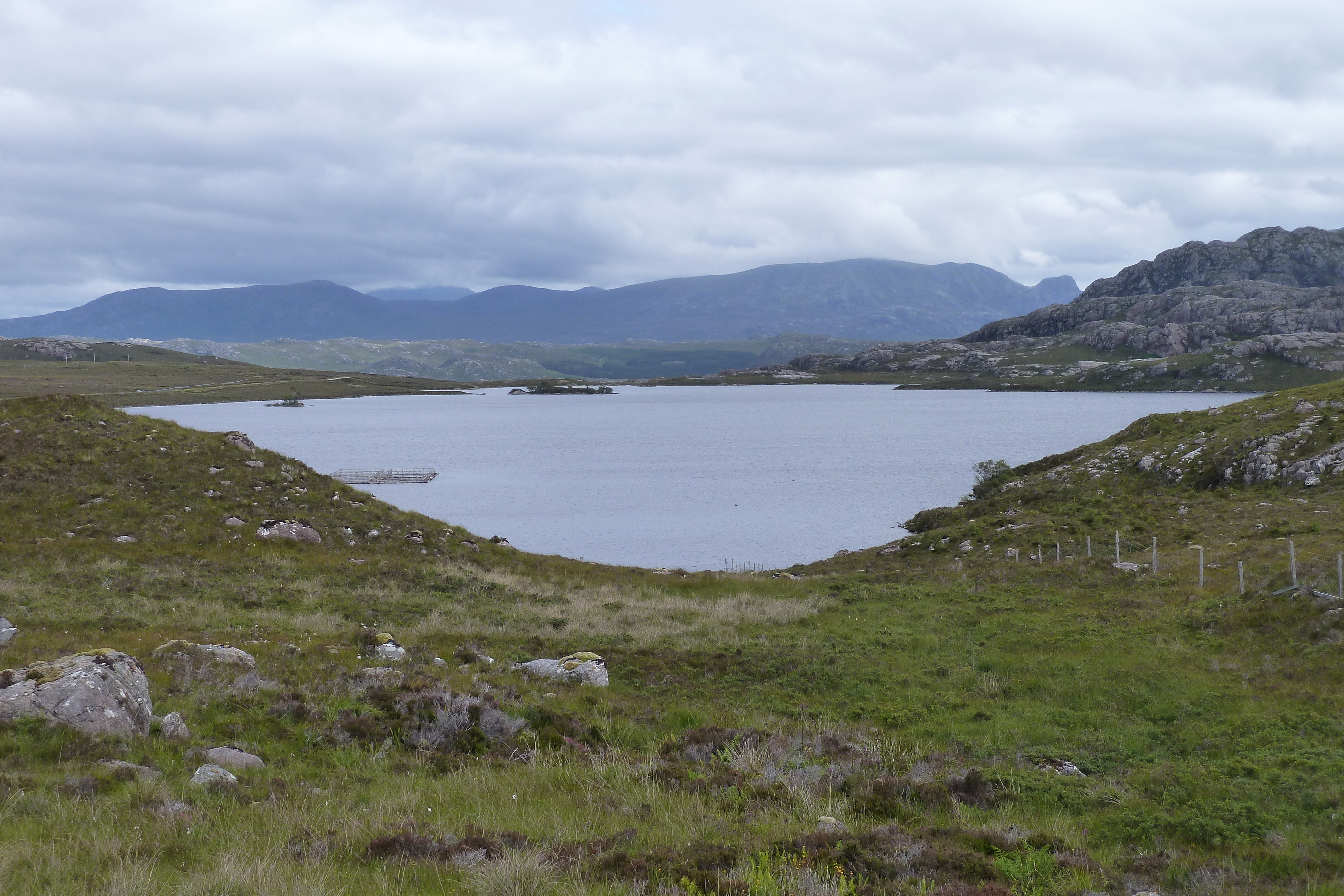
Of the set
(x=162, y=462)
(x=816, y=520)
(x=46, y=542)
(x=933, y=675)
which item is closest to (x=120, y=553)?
(x=46, y=542)

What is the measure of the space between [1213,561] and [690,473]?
81.5 meters

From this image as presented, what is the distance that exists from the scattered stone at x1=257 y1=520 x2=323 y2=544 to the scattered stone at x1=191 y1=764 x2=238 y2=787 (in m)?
27.7

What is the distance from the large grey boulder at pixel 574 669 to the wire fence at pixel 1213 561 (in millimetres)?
18633

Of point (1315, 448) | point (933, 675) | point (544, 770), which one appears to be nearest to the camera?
point (544, 770)

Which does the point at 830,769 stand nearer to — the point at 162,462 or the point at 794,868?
the point at 794,868

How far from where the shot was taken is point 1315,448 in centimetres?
4800

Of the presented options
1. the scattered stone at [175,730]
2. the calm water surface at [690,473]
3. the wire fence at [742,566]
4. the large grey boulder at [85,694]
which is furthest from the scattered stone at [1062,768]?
the calm water surface at [690,473]

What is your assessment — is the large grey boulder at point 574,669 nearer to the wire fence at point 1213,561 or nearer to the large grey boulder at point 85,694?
the large grey boulder at point 85,694

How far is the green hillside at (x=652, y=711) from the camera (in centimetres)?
909

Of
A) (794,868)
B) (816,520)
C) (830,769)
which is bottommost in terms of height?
(816,520)

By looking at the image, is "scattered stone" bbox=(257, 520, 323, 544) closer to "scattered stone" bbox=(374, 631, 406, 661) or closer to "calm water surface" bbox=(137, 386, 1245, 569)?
"scattered stone" bbox=(374, 631, 406, 661)

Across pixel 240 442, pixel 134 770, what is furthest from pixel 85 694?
pixel 240 442

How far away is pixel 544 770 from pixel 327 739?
3.80m

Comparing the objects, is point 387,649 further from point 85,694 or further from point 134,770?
point 134,770
